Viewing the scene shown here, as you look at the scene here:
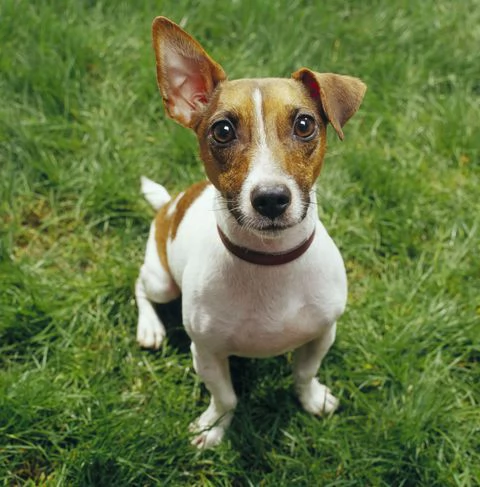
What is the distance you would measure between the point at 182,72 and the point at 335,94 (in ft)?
2.10

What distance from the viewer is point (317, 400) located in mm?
3852

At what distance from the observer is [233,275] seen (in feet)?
9.96

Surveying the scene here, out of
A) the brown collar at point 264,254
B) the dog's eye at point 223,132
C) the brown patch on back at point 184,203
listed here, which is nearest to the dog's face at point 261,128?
the dog's eye at point 223,132

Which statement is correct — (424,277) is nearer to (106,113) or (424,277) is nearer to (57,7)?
(106,113)

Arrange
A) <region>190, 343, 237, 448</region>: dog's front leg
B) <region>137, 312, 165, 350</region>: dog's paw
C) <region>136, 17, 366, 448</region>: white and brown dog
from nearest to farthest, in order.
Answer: <region>136, 17, 366, 448</region>: white and brown dog → <region>190, 343, 237, 448</region>: dog's front leg → <region>137, 312, 165, 350</region>: dog's paw

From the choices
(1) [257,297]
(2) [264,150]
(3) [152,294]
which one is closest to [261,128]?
(2) [264,150]

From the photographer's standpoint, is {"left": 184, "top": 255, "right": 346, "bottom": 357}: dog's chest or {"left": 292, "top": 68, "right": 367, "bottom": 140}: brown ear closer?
{"left": 292, "top": 68, "right": 367, "bottom": 140}: brown ear

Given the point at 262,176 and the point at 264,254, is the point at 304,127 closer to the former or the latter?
the point at 262,176

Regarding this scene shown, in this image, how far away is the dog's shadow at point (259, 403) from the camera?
149 inches

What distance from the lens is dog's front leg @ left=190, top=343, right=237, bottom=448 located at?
3385 millimetres

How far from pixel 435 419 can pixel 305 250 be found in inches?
52.8

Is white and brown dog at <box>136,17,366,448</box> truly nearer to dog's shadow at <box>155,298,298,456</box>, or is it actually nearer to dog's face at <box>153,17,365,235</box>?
dog's face at <box>153,17,365,235</box>

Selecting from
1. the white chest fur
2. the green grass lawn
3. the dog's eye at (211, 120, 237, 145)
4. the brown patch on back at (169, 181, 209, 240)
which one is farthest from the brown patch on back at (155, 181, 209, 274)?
the dog's eye at (211, 120, 237, 145)

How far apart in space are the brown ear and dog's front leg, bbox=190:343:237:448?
1.20 metres
